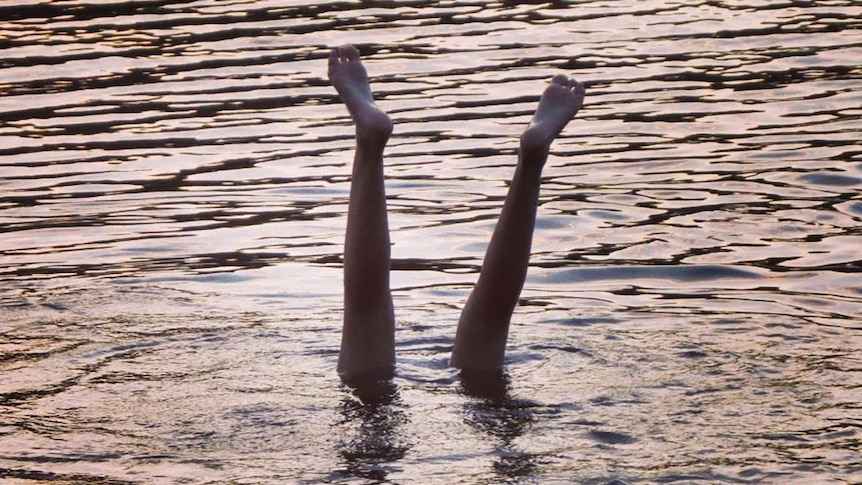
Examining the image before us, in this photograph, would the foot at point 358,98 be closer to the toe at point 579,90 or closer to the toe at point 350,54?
the toe at point 350,54

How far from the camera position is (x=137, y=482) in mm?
5031

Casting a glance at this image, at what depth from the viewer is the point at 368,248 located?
590cm

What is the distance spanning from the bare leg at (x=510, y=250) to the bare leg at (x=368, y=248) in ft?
1.23

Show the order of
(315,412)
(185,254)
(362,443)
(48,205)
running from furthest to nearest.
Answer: (48,205), (185,254), (315,412), (362,443)

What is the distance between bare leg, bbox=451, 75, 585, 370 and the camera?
581 centimetres

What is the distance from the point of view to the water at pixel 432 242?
5.43m

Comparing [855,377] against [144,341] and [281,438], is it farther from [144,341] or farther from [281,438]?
[144,341]

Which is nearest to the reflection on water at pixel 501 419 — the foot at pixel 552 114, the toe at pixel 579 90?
the foot at pixel 552 114

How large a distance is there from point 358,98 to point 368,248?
2.33 feet

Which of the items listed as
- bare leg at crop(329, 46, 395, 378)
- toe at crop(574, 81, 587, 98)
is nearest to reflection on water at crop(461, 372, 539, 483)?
bare leg at crop(329, 46, 395, 378)

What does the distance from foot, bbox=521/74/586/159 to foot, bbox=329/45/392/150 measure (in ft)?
2.01

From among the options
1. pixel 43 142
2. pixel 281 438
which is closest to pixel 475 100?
pixel 43 142

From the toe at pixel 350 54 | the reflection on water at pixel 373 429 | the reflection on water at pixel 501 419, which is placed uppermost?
the toe at pixel 350 54

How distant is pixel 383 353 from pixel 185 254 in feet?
9.18
